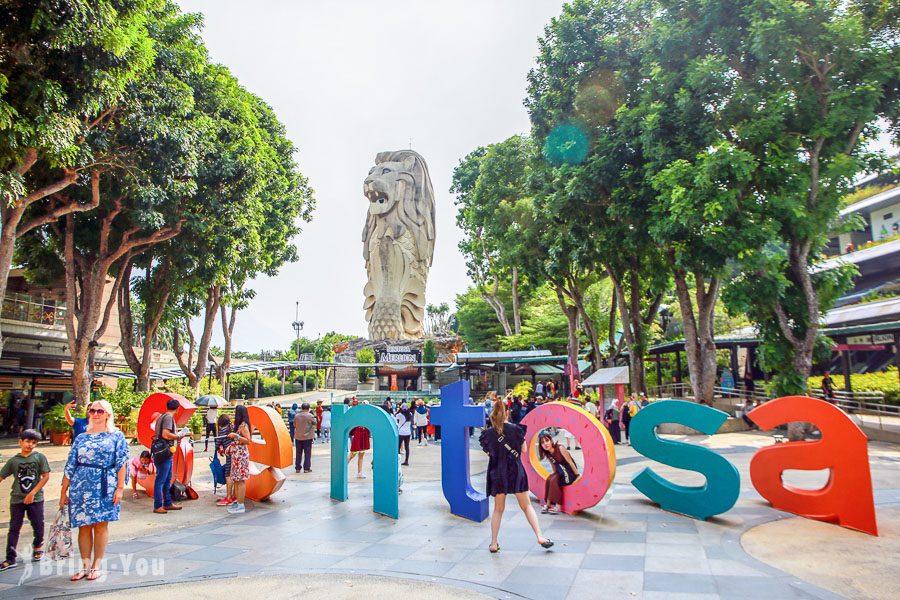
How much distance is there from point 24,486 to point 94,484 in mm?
1156

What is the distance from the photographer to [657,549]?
6.13 meters

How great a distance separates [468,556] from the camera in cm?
599

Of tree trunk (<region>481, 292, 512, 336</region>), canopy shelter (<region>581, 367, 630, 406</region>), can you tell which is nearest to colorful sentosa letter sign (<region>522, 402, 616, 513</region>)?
canopy shelter (<region>581, 367, 630, 406</region>)

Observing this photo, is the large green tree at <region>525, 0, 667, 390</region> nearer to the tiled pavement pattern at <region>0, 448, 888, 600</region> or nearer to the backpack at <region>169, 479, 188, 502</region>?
the tiled pavement pattern at <region>0, 448, 888, 600</region>

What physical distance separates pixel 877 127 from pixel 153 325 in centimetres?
2326

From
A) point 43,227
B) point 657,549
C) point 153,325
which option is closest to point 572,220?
point 657,549

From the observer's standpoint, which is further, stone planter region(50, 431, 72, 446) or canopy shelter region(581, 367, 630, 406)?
stone planter region(50, 431, 72, 446)

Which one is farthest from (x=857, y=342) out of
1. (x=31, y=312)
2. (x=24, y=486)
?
(x=31, y=312)

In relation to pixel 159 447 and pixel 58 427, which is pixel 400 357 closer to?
pixel 58 427

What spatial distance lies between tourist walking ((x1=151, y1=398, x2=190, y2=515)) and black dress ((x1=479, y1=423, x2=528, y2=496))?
5.13 m

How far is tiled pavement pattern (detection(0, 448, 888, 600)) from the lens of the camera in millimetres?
5008

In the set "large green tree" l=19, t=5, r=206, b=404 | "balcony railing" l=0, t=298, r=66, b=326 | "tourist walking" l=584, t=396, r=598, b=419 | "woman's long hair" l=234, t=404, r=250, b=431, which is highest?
"large green tree" l=19, t=5, r=206, b=404

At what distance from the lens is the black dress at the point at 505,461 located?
20.3 feet

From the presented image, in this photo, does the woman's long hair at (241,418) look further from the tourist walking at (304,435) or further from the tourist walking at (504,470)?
the tourist walking at (504,470)
